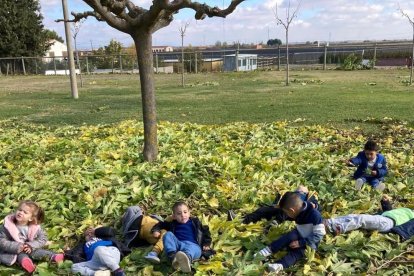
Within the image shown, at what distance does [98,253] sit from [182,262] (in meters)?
0.71

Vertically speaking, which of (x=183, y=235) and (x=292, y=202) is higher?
(x=292, y=202)

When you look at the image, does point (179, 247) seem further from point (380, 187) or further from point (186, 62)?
point (186, 62)

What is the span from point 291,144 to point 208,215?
3359 mm

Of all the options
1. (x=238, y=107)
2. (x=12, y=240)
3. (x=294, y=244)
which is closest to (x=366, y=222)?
(x=294, y=244)

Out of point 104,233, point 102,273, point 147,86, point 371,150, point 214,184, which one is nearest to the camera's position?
point 102,273

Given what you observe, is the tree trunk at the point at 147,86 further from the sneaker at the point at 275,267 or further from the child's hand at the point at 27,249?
the sneaker at the point at 275,267

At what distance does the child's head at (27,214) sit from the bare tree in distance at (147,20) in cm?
223

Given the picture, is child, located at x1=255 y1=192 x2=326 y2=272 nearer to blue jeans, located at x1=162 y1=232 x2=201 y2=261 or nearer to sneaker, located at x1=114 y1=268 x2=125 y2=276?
blue jeans, located at x1=162 y1=232 x2=201 y2=261

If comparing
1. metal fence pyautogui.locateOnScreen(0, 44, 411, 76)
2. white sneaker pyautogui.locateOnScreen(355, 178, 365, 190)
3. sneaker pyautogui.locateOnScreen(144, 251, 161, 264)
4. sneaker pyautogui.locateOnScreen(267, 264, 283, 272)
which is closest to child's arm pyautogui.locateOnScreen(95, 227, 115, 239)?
sneaker pyautogui.locateOnScreen(144, 251, 161, 264)

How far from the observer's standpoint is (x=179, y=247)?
3826mm

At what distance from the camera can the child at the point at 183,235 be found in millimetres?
3783

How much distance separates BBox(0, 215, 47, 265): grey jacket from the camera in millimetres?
3863

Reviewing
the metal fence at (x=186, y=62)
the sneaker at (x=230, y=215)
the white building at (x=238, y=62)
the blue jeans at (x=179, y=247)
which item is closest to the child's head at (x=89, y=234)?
the blue jeans at (x=179, y=247)

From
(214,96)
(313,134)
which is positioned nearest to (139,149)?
(313,134)
